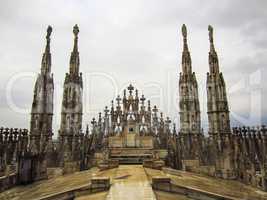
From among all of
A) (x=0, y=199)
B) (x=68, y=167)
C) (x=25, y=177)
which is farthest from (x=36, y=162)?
(x=0, y=199)

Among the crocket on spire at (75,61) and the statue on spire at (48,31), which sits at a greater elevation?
the statue on spire at (48,31)

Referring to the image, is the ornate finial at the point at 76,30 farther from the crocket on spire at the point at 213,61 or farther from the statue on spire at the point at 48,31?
the crocket on spire at the point at 213,61

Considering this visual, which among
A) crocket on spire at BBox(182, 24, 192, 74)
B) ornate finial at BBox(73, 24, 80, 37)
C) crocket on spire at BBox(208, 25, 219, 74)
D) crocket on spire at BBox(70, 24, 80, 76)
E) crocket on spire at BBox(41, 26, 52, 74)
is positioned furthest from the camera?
ornate finial at BBox(73, 24, 80, 37)

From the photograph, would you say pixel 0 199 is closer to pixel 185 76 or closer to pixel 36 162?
pixel 36 162

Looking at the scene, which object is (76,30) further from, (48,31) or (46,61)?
(46,61)

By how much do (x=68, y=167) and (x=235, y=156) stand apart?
12099mm

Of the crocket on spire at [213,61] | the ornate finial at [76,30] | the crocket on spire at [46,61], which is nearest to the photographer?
the crocket on spire at [213,61]

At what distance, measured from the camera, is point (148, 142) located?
18531 millimetres

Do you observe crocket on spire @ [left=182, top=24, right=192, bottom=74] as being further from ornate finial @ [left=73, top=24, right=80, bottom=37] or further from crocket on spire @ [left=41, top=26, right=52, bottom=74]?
crocket on spire @ [left=41, top=26, right=52, bottom=74]

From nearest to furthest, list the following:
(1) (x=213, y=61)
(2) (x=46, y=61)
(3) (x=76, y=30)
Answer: (1) (x=213, y=61) → (2) (x=46, y=61) → (3) (x=76, y=30)

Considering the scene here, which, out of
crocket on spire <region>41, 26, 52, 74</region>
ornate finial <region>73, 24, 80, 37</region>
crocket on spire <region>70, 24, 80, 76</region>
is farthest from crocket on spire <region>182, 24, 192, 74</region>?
crocket on spire <region>41, 26, 52, 74</region>

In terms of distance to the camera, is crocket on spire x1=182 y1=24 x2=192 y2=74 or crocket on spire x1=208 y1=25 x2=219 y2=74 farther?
crocket on spire x1=182 y1=24 x2=192 y2=74

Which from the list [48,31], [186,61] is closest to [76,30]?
[48,31]

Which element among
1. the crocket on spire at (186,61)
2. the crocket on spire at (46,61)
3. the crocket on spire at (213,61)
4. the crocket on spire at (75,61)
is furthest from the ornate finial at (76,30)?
the crocket on spire at (213,61)
